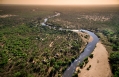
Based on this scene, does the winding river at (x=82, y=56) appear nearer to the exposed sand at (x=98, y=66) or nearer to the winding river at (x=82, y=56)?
the winding river at (x=82, y=56)

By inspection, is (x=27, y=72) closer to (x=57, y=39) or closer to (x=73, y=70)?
(x=73, y=70)

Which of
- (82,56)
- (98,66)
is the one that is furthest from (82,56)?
(98,66)

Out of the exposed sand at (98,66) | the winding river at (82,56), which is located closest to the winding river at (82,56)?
the winding river at (82,56)

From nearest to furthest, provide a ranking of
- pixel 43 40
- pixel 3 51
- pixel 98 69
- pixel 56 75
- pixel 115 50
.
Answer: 1. pixel 56 75
2. pixel 98 69
3. pixel 3 51
4. pixel 115 50
5. pixel 43 40

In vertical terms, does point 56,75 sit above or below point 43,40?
below

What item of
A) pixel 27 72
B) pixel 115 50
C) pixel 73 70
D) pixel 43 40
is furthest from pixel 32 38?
pixel 115 50

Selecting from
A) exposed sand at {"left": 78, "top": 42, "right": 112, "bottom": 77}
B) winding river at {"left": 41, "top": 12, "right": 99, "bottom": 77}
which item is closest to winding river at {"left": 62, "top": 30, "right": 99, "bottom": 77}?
winding river at {"left": 41, "top": 12, "right": 99, "bottom": 77}

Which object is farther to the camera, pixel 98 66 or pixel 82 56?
pixel 82 56

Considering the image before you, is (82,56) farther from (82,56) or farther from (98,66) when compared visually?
(98,66)
